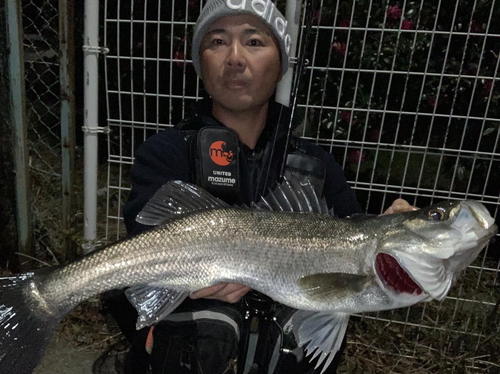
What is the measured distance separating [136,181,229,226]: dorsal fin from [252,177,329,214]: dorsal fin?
22 cm

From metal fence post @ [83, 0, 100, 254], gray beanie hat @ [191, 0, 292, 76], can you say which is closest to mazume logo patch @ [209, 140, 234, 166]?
gray beanie hat @ [191, 0, 292, 76]

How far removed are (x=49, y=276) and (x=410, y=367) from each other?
268 centimetres

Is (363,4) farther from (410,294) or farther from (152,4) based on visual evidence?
(410,294)

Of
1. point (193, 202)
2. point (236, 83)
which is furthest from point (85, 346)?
point (236, 83)

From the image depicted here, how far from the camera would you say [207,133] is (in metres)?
2.43

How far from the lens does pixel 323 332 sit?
80.0 inches

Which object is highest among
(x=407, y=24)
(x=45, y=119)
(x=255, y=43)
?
(x=407, y=24)

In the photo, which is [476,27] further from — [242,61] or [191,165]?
[191,165]

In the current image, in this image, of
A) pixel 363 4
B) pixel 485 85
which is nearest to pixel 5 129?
pixel 363 4

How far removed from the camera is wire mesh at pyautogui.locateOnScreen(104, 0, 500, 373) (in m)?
3.28

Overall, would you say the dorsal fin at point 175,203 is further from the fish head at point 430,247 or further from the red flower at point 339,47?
the red flower at point 339,47

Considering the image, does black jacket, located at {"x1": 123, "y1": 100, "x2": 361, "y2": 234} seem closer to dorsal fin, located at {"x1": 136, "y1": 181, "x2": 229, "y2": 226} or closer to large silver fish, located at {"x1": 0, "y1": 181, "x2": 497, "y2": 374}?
dorsal fin, located at {"x1": 136, "y1": 181, "x2": 229, "y2": 226}

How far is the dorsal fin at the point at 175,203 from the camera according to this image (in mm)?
2088

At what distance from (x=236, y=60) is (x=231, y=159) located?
537 millimetres
